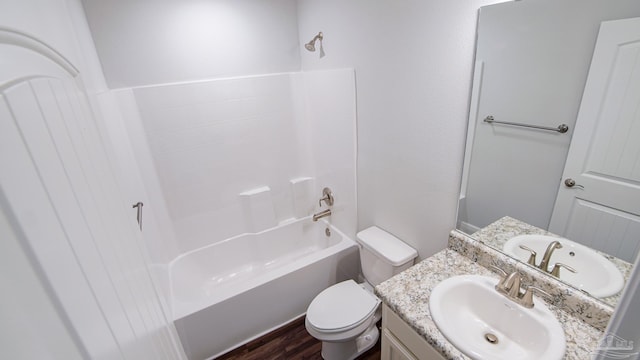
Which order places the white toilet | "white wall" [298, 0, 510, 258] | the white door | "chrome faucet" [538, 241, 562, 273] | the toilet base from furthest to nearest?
1. the toilet base
2. the white toilet
3. "white wall" [298, 0, 510, 258]
4. "chrome faucet" [538, 241, 562, 273]
5. the white door

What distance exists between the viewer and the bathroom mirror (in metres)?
0.87

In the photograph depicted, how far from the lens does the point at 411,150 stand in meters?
1.51

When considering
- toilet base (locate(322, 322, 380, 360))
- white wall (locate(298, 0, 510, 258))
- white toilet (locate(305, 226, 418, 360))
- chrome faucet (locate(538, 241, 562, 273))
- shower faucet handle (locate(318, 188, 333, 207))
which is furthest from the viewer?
shower faucet handle (locate(318, 188, 333, 207))

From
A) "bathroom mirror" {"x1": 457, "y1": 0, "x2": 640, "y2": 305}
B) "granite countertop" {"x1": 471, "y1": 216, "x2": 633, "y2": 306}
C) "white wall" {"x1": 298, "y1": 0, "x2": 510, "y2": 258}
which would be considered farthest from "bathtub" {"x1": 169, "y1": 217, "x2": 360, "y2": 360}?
"bathroom mirror" {"x1": 457, "y1": 0, "x2": 640, "y2": 305}

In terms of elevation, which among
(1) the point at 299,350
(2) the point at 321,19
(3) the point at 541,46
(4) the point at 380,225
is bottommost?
(1) the point at 299,350

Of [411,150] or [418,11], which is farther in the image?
[411,150]

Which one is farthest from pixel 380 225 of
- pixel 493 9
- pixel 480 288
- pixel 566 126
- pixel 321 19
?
pixel 321 19

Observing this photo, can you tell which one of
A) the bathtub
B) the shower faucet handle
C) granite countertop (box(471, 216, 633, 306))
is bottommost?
the bathtub

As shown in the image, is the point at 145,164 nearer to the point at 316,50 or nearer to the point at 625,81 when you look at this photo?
the point at 316,50

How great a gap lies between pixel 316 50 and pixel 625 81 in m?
1.76

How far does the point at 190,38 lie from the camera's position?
6.36 feet

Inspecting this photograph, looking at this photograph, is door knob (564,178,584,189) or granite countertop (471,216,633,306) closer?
door knob (564,178,584,189)

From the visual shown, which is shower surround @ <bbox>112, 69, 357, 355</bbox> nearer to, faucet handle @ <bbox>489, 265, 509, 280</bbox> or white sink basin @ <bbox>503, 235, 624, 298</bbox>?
faucet handle @ <bbox>489, 265, 509, 280</bbox>

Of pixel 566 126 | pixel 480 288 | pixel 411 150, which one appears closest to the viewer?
pixel 566 126
